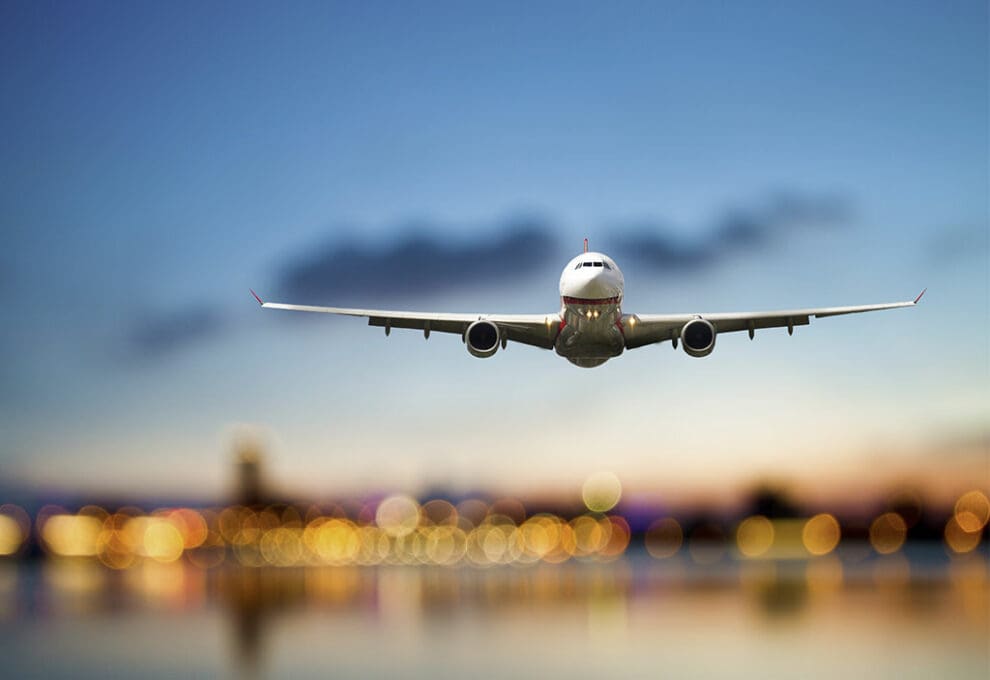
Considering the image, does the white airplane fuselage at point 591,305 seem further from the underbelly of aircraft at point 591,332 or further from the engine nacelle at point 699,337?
the engine nacelle at point 699,337

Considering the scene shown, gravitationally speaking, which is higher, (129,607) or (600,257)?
(600,257)

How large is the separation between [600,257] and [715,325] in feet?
36.8

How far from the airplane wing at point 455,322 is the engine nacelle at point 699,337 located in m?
8.38

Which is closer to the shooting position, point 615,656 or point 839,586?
point 615,656

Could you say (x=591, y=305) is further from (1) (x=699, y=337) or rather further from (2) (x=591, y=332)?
(1) (x=699, y=337)

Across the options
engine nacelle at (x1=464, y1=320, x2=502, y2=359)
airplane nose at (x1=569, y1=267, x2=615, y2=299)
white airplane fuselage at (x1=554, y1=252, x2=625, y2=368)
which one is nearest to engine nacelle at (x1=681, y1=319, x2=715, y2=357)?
white airplane fuselage at (x1=554, y1=252, x2=625, y2=368)

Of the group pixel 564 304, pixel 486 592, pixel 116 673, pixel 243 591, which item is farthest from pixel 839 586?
pixel 116 673

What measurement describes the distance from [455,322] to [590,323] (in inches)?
374

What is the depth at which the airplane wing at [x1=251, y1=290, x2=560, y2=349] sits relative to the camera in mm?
66312

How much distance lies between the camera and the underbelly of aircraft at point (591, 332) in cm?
6378

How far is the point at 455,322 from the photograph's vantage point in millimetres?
67938

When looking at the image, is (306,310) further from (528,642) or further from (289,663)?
(528,642)

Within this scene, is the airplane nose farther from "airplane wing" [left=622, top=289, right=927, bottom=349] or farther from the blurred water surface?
the blurred water surface

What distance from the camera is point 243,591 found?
16575cm
